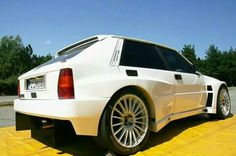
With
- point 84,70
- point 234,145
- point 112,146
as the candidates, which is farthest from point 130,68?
point 234,145

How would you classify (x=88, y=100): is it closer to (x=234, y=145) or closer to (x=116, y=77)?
(x=116, y=77)

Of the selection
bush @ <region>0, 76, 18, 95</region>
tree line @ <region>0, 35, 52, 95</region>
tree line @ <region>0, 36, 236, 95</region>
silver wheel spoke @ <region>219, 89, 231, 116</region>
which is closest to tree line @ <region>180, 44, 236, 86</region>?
tree line @ <region>0, 36, 236, 95</region>

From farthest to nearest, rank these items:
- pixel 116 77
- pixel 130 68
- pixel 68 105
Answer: pixel 130 68 → pixel 116 77 → pixel 68 105

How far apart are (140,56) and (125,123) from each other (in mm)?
1044

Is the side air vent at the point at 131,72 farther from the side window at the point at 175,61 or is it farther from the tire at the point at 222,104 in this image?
the tire at the point at 222,104

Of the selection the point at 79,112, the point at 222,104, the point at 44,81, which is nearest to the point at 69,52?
the point at 44,81

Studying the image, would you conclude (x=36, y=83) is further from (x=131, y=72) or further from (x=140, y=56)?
(x=140, y=56)

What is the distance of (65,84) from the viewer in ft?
9.70

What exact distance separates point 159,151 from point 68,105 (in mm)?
1370

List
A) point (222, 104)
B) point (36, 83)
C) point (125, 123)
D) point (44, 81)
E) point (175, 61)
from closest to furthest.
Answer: point (44, 81), point (125, 123), point (36, 83), point (175, 61), point (222, 104)

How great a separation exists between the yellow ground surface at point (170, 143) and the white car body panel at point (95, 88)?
331 mm

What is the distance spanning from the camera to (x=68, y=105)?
9.34 feet

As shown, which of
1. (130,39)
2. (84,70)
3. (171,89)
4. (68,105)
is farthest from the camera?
(171,89)

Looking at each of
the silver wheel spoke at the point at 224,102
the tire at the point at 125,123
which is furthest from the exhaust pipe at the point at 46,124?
the silver wheel spoke at the point at 224,102
